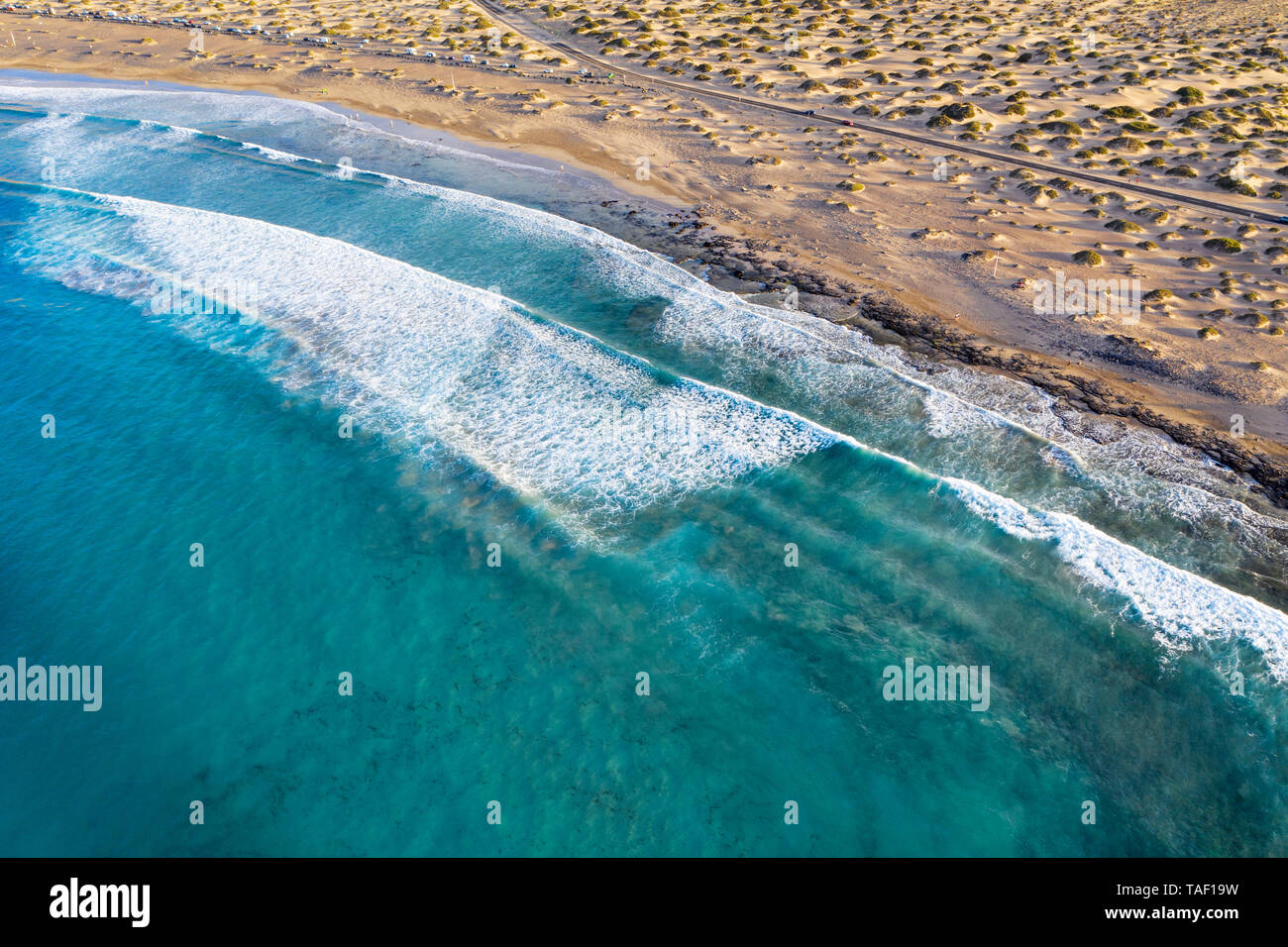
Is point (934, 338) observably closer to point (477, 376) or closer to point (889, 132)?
point (477, 376)

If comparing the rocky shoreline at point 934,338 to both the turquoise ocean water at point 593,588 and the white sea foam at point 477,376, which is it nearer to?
the turquoise ocean water at point 593,588

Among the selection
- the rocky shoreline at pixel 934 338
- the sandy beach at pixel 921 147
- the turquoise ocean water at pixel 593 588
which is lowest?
the turquoise ocean water at pixel 593 588

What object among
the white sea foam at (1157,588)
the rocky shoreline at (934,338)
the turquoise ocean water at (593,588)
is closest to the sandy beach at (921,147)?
the rocky shoreline at (934,338)

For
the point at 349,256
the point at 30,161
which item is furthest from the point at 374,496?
the point at 30,161

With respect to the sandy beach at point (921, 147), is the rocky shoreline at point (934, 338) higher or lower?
lower

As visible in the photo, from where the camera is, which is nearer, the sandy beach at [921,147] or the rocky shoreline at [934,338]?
the rocky shoreline at [934,338]

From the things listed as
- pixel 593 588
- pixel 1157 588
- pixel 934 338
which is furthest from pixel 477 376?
pixel 1157 588
